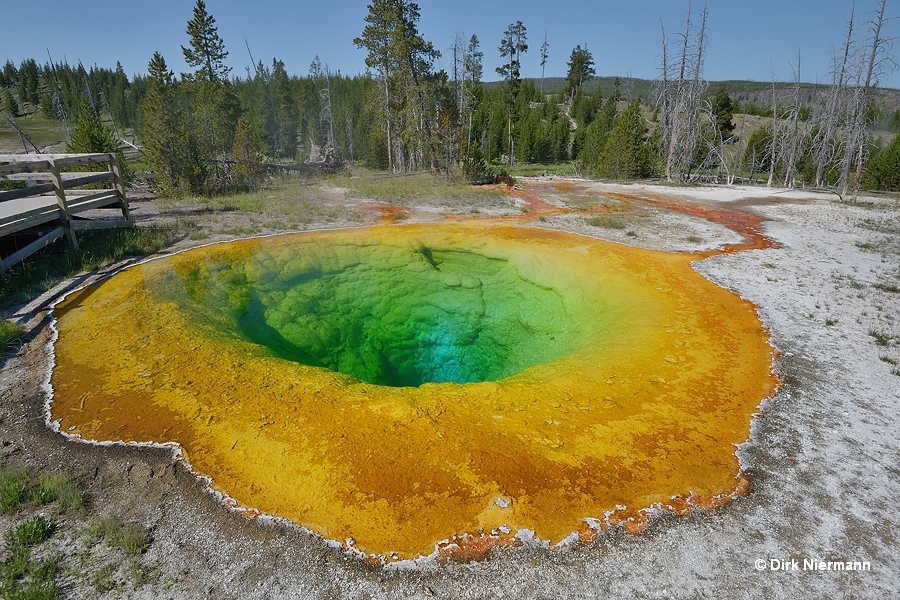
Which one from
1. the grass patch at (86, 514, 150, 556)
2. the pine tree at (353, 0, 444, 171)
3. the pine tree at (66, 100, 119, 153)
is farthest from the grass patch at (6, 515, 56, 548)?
the pine tree at (353, 0, 444, 171)

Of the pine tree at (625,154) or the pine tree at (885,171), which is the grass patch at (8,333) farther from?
the pine tree at (885,171)

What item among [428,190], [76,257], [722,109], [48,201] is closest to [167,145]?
[48,201]

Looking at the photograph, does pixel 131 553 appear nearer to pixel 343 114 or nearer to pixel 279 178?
pixel 279 178

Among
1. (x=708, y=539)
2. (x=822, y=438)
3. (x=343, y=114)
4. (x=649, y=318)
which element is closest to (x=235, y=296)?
(x=649, y=318)

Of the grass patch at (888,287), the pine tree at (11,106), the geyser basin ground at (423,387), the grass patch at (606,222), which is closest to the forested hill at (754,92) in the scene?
the grass patch at (606,222)

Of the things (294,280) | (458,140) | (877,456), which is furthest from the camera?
(458,140)
